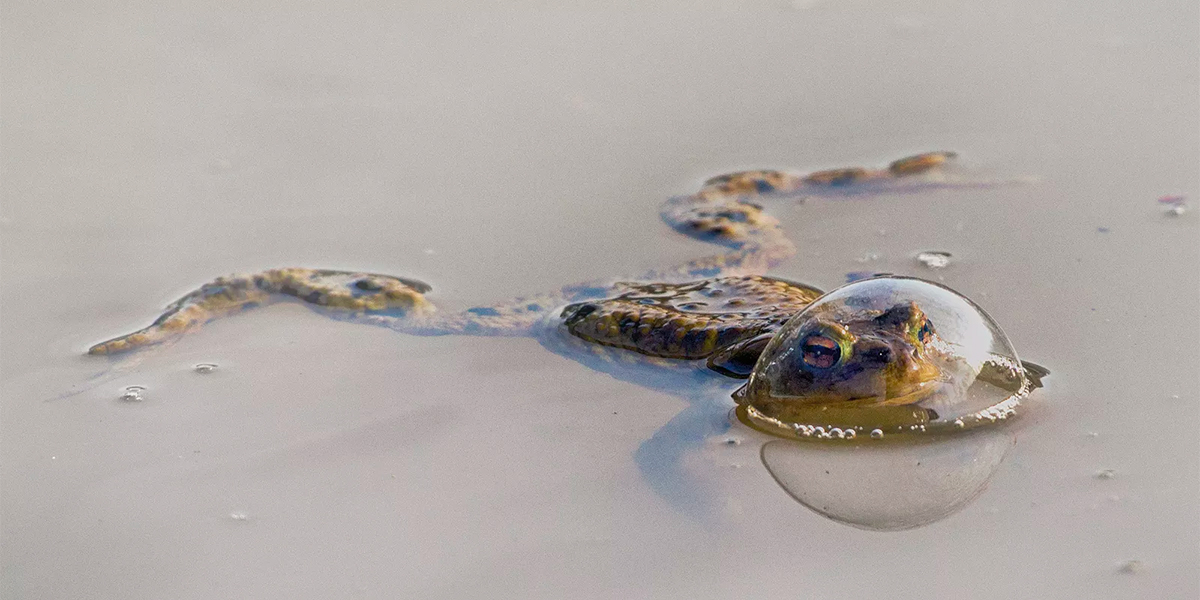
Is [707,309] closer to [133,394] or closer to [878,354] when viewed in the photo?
[878,354]

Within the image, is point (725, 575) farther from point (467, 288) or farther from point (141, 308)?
point (141, 308)

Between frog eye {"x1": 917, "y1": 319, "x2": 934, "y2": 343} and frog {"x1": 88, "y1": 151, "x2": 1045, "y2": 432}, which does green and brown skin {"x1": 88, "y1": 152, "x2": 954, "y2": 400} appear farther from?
frog eye {"x1": 917, "y1": 319, "x2": 934, "y2": 343}

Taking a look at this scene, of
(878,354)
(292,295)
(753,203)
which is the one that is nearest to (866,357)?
(878,354)

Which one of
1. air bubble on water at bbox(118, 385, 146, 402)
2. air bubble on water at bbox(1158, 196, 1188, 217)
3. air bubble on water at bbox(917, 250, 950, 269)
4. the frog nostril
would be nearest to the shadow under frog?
the frog nostril

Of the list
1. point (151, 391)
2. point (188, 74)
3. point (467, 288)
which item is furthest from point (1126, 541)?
point (188, 74)

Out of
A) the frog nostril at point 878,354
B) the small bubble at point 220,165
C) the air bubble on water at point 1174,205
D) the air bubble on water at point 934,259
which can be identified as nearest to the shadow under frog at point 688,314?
the frog nostril at point 878,354

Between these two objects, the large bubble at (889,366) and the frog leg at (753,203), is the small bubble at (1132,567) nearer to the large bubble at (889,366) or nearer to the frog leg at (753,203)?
the large bubble at (889,366)
